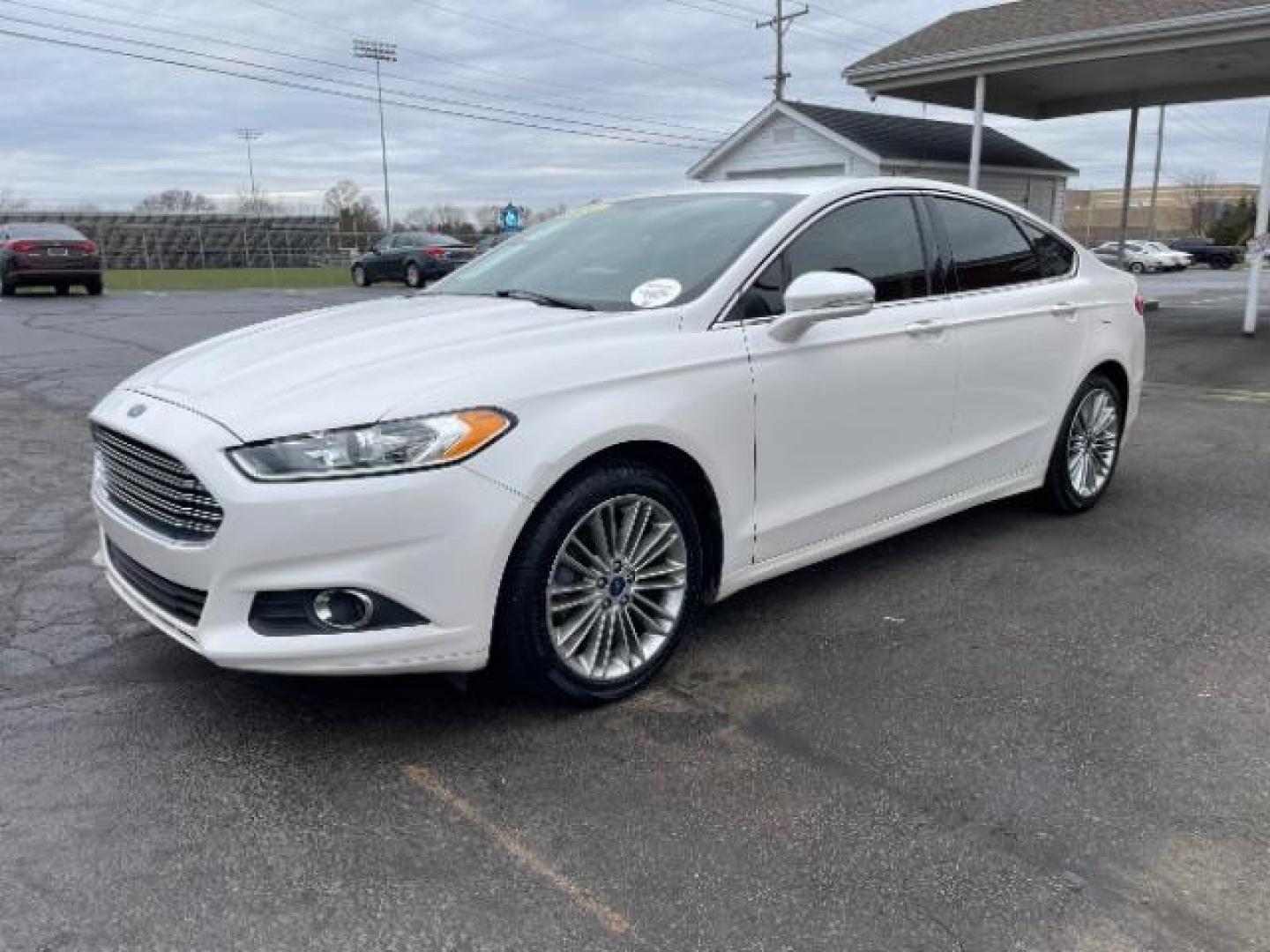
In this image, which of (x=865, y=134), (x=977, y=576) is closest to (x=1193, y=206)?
(x=865, y=134)

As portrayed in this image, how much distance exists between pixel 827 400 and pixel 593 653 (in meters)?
1.29

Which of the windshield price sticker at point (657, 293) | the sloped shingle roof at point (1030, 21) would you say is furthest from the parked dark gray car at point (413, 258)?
the windshield price sticker at point (657, 293)

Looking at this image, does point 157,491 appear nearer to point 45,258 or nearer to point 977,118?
point 977,118

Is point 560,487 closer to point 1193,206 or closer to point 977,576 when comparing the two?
point 977,576

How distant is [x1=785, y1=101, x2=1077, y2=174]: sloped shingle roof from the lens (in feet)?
67.3

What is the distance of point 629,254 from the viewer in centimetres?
412

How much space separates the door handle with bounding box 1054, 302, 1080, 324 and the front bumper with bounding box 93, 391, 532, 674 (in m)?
3.25

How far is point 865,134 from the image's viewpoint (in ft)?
68.5

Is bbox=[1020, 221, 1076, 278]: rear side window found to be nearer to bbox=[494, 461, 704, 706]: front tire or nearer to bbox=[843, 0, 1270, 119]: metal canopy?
bbox=[494, 461, 704, 706]: front tire

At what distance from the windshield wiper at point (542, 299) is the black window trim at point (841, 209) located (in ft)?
1.59

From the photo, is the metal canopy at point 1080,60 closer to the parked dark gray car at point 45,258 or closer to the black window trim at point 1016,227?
the black window trim at point 1016,227

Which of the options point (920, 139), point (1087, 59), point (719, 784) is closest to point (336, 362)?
point (719, 784)

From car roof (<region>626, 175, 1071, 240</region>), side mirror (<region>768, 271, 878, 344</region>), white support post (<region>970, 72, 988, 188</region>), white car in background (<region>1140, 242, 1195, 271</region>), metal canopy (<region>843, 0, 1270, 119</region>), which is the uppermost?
metal canopy (<region>843, 0, 1270, 119</region>)

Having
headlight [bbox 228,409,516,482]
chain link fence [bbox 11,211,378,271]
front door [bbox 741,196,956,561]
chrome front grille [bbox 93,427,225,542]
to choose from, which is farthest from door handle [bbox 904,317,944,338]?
chain link fence [bbox 11,211,378,271]
